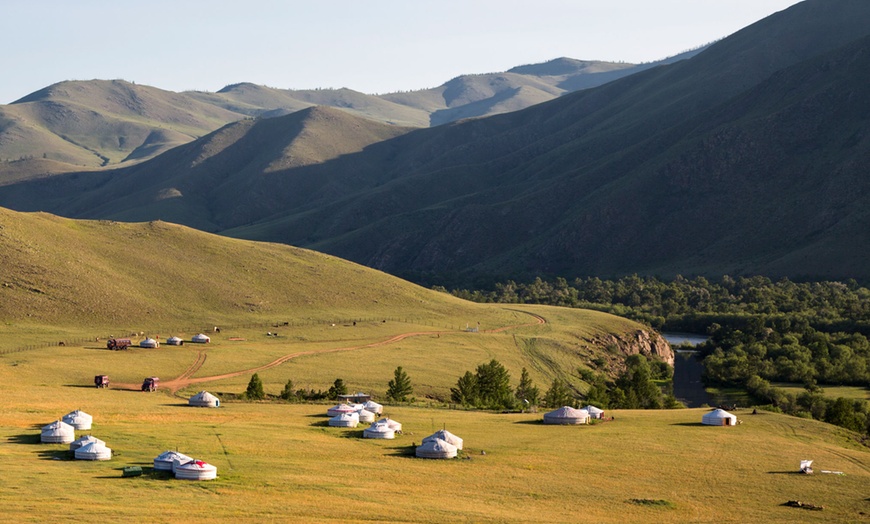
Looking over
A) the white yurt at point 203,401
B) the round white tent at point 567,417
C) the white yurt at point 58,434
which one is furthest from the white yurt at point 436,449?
the white yurt at point 203,401

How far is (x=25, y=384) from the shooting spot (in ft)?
335

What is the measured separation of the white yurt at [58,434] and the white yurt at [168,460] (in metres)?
10.3

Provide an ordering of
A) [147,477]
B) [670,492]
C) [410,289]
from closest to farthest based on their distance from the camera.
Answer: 1. [147,477]
2. [670,492]
3. [410,289]

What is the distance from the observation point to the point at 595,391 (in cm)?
11556

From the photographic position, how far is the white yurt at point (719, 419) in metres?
92.8

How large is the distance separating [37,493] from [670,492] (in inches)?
1364

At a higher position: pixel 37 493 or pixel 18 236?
pixel 18 236

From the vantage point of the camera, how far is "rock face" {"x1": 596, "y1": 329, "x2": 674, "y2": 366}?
170m

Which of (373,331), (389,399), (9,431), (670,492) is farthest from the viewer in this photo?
(373,331)

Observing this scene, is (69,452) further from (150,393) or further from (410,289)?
(410,289)

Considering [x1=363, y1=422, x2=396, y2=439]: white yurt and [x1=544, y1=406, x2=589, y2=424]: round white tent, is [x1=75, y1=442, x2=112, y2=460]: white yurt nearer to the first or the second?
[x1=363, y1=422, x2=396, y2=439]: white yurt

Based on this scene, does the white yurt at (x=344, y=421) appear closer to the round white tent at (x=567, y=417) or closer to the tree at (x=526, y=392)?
the round white tent at (x=567, y=417)

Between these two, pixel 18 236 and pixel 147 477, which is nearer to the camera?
pixel 147 477

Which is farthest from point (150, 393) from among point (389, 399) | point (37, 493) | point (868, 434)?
point (868, 434)
